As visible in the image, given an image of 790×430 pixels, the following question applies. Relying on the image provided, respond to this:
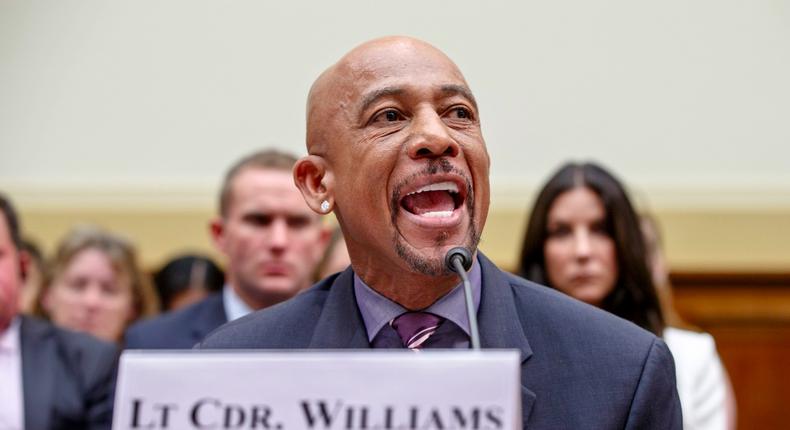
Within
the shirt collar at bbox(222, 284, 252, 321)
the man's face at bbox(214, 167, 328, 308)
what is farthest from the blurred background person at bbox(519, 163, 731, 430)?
the shirt collar at bbox(222, 284, 252, 321)

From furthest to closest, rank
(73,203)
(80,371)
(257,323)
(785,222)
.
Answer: (73,203)
(785,222)
(80,371)
(257,323)

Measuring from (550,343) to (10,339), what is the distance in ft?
6.32

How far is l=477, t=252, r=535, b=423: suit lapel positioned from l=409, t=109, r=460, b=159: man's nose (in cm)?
24

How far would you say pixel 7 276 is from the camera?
3.24 metres

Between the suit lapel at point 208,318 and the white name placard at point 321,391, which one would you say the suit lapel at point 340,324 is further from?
the suit lapel at point 208,318

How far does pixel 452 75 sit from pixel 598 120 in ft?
10.2

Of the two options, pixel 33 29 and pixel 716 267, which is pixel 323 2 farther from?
pixel 716 267

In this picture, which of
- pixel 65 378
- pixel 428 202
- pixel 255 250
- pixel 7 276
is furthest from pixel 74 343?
pixel 428 202

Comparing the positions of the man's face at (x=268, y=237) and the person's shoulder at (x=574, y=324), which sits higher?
the person's shoulder at (x=574, y=324)

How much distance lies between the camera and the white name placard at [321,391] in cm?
137

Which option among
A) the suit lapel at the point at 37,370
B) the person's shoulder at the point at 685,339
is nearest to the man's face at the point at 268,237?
the suit lapel at the point at 37,370

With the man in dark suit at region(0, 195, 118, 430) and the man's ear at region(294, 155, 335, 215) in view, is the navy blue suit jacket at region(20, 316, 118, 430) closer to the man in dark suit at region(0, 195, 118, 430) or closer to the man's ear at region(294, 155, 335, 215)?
the man in dark suit at region(0, 195, 118, 430)

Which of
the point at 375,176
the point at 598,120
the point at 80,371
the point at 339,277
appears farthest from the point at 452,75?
the point at 598,120

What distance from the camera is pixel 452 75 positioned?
6.26ft
